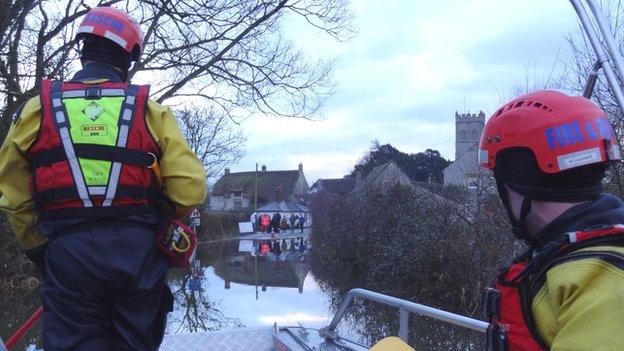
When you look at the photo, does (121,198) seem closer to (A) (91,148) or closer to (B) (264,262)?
(A) (91,148)

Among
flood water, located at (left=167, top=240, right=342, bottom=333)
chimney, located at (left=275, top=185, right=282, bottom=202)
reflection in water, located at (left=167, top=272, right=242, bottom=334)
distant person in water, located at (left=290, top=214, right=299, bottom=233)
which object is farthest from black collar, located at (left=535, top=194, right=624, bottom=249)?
chimney, located at (left=275, top=185, right=282, bottom=202)

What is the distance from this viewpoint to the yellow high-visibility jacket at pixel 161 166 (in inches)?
103

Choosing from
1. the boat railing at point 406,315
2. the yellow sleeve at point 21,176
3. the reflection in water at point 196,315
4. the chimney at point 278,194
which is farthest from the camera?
the chimney at point 278,194

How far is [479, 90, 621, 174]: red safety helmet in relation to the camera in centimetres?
161

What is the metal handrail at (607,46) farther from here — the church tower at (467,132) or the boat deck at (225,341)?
the church tower at (467,132)

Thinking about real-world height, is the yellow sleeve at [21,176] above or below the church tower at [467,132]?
below

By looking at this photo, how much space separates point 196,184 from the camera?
2.68 meters

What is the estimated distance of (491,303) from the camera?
1714 mm

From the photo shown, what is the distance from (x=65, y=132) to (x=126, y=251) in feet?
1.73

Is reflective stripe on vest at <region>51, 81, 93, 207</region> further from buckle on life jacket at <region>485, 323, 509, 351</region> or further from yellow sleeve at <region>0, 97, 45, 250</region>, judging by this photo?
buckle on life jacket at <region>485, 323, 509, 351</region>

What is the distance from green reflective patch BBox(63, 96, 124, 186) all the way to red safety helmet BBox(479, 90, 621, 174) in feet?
4.87

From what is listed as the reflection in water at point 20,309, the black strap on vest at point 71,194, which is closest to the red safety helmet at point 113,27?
the black strap on vest at point 71,194

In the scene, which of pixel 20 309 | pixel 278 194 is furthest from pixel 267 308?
pixel 278 194

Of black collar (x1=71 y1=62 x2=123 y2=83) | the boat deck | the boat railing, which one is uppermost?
black collar (x1=71 y1=62 x2=123 y2=83)
